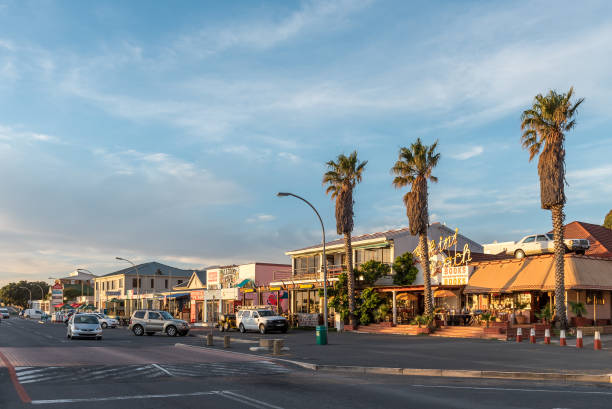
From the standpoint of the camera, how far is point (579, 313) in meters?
31.7

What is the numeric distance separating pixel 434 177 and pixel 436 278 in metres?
7.67

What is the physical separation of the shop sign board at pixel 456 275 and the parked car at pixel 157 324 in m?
18.0

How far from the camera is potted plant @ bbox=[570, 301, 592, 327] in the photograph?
103 ft

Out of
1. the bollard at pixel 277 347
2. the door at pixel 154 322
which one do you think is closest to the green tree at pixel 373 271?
the door at pixel 154 322

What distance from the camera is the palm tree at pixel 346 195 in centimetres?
4228

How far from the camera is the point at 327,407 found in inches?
410

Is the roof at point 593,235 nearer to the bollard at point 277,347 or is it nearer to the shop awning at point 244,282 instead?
the bollard at point 277,347

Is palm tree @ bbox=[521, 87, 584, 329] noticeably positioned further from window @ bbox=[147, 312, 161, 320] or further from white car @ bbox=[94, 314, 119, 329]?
white car @ bbox=[94, 314, 119, 329]

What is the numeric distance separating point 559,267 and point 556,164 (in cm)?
557

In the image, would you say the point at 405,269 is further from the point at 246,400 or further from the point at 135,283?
the point at 135,283

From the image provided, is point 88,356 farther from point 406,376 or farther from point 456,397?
point 456,397

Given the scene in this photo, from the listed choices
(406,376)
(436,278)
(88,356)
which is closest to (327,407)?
(406,376)

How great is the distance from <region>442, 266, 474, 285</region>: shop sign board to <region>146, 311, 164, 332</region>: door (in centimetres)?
1962

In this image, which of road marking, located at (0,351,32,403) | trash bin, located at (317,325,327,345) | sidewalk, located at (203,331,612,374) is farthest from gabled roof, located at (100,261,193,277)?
road marking, located at (0,351,32,403)
